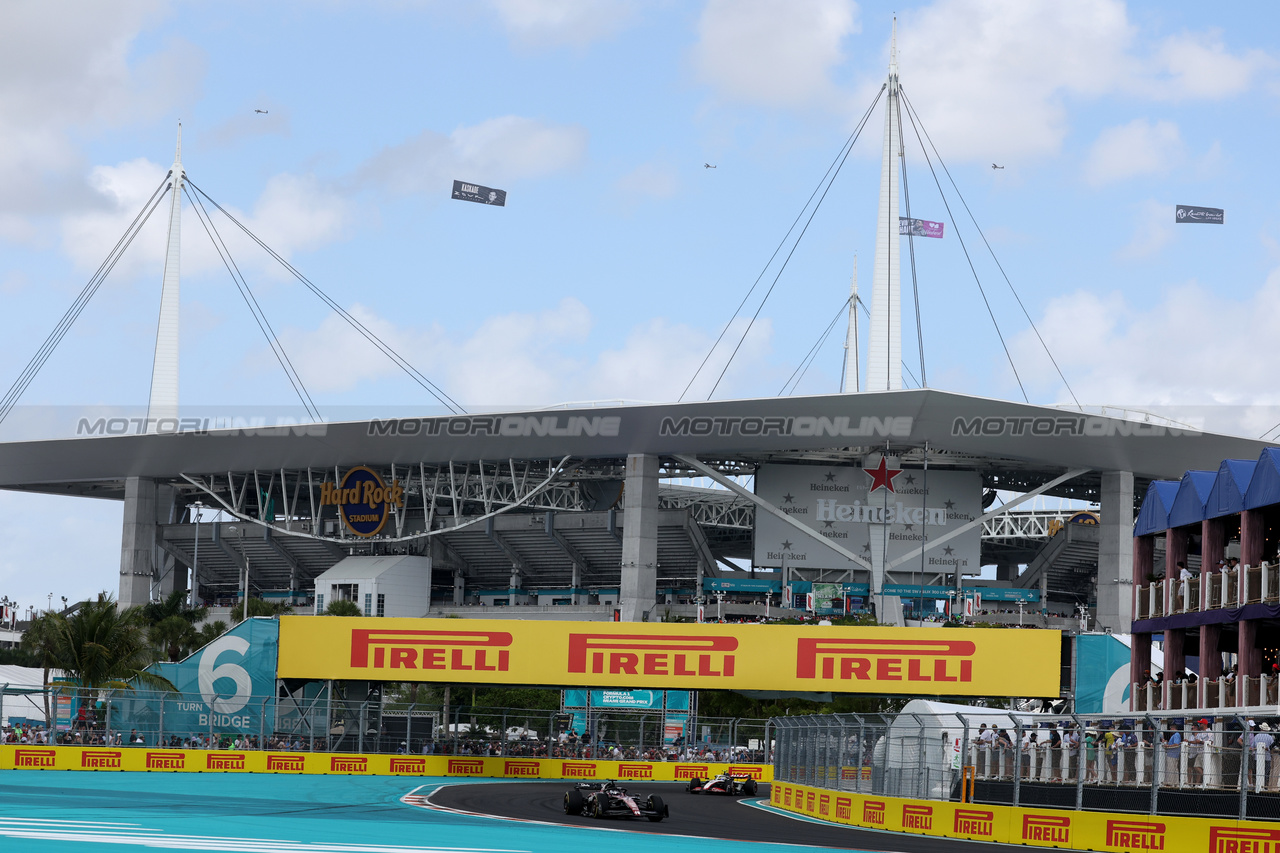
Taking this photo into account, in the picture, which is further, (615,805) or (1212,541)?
(1212,541)

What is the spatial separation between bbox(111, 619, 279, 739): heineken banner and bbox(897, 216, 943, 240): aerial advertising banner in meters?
42.5

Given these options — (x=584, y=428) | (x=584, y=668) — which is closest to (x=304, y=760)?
(x=584, y=668)

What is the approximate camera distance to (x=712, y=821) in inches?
1171

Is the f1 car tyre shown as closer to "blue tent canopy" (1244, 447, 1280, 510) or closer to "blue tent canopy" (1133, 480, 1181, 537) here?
"blue tent canopy" (1244, 447, 1280, 510)

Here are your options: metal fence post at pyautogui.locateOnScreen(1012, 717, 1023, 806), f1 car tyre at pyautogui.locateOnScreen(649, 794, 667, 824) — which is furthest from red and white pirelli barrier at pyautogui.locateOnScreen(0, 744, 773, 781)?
metal fence post at pyautogui.locateOnScreen(1012, 717, 1023, 806)

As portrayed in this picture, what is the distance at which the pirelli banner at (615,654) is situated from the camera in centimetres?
4500

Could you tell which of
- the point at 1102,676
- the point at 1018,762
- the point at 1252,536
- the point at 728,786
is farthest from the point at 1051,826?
the point at 1102,676

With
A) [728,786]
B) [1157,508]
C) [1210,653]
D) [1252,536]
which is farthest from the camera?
[728,786]

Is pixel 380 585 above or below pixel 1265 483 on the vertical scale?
below

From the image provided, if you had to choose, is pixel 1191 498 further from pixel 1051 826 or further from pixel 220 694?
pixel 220 694

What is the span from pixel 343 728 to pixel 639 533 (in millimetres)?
35505

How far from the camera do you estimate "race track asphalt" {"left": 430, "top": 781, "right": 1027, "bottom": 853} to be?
2439 cm

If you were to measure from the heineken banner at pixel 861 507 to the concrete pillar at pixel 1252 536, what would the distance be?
52.1 m

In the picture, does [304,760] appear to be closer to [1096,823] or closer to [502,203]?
[1096,823]
